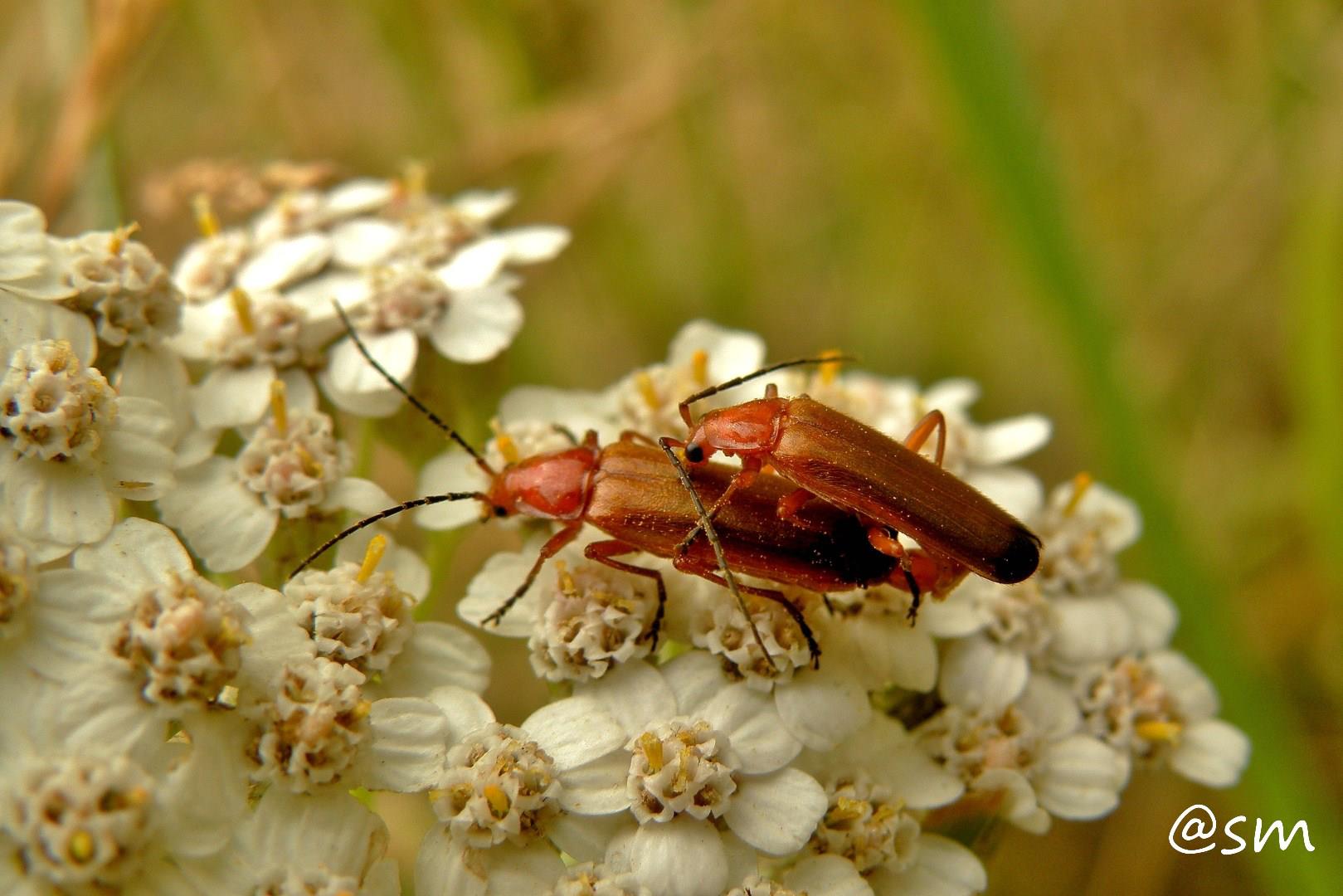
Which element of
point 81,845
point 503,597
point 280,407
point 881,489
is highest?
point 881,489

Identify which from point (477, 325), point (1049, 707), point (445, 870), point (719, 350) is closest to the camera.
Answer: point (445, 870)

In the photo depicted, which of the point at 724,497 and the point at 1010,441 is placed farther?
the point at 1010,441

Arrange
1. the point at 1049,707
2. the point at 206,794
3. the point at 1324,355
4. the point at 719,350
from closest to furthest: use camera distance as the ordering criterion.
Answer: the point at 206,794, the point at 1049,707, the point at 719,350, the point at 1324,355

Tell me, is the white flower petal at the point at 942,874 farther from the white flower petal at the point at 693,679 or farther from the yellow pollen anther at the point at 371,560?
the yellow pollen anther at the point at 371,560

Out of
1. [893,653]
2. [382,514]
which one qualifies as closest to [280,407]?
[382,514]

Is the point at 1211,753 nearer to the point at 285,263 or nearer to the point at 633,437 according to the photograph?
the point at 633,437

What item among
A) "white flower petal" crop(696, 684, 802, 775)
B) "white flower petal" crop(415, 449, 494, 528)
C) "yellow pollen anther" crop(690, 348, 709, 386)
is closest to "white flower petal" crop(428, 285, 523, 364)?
"white flower petal" crop(415, 449, 494, 528)
